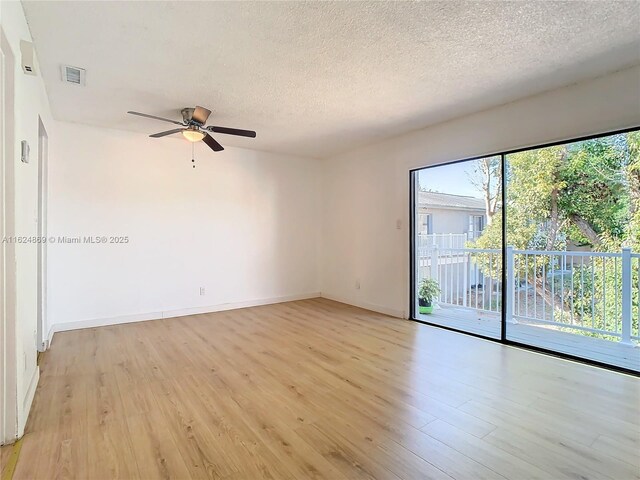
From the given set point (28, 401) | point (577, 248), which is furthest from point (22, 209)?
point (577, 248)

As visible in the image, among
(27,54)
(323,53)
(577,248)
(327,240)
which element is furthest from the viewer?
(327,240)

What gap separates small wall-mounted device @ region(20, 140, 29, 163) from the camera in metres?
2.02

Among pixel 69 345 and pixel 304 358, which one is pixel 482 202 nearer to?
pixel 304 358

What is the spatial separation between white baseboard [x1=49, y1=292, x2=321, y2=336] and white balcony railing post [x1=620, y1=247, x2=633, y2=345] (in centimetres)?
437

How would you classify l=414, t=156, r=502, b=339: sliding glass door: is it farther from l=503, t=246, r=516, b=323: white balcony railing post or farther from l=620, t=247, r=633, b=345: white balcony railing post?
l=620, t=247, r=633, b=345: white balcony railing post

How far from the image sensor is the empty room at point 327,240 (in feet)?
6.08

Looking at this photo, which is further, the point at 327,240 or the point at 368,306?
the point at 327,240

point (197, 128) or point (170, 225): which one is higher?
point (197, 128)

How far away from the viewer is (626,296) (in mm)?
3439

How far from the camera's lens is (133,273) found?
4402mm

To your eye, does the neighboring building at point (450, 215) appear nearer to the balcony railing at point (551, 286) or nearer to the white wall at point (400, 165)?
the balcony railing at point (551, 286)

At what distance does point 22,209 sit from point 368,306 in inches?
170

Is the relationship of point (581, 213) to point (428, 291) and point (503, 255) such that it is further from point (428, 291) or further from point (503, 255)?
point (428, 291)

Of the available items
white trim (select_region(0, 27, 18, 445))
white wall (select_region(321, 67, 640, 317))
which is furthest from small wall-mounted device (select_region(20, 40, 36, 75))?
white wall (select_region(321, 67, 640, 317))
